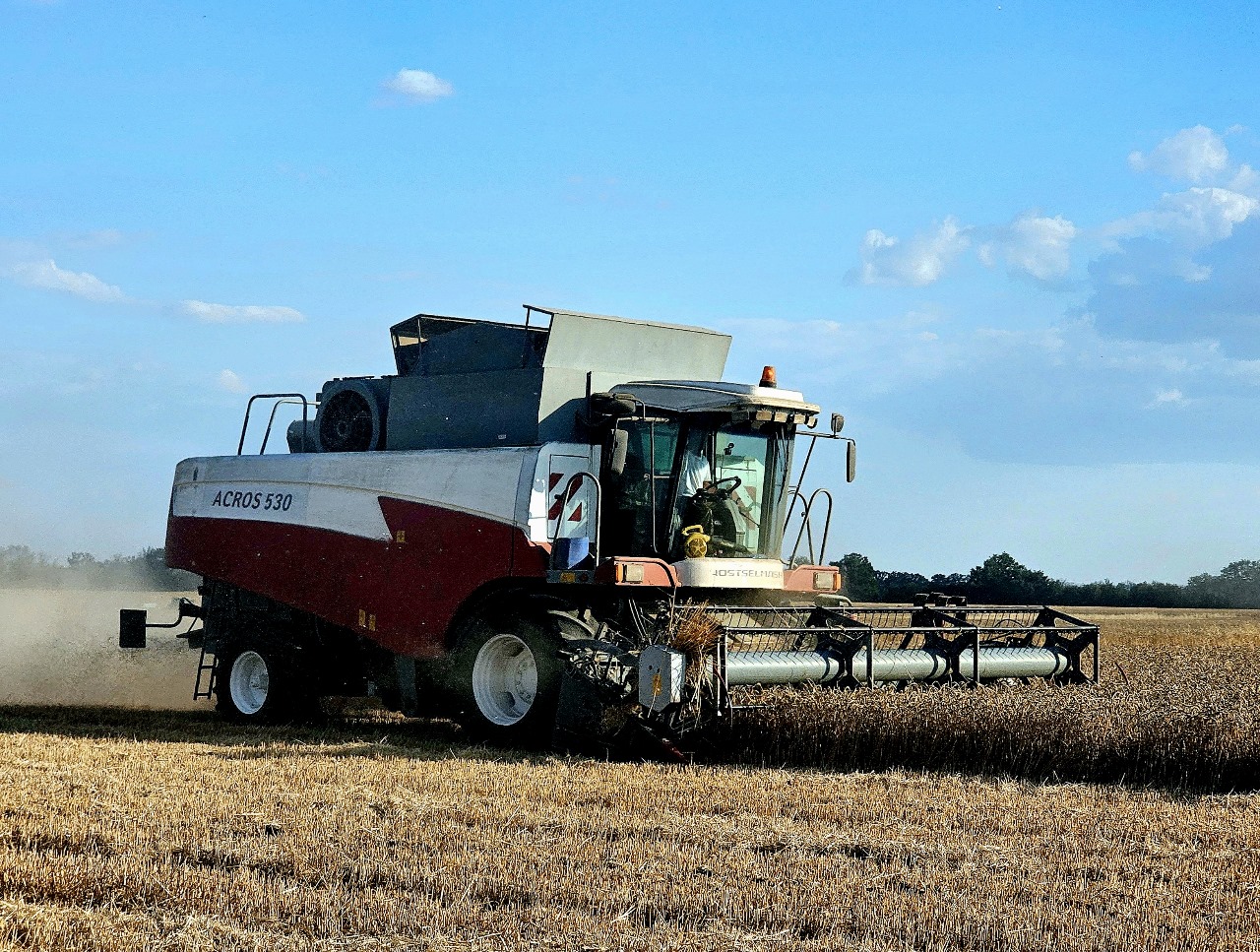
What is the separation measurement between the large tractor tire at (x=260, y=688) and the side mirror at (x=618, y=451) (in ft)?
11.7

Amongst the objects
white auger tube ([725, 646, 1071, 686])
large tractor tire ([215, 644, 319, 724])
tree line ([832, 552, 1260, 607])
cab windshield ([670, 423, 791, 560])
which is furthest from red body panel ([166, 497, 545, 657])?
tree line ([832, 552, 1260, 607])

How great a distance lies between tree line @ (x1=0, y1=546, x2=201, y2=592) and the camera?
21547 millimetres

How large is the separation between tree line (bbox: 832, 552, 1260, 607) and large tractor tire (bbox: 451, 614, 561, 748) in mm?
30208

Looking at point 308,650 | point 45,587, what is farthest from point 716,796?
point 45,587

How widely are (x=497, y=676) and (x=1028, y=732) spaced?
3.76 meters

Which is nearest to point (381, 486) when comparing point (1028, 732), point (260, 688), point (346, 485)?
point (346, 485)

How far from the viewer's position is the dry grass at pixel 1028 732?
8398 millimetres

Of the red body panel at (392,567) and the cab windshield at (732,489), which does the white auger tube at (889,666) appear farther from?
the red body panel at (392,567)

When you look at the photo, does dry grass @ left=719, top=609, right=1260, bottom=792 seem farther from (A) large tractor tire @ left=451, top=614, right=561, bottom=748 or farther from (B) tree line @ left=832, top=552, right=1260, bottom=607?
(B) tree line @ left=832, top=552, right=1260, bottom=607

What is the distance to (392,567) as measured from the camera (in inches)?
432

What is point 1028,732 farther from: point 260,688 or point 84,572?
point 84,572

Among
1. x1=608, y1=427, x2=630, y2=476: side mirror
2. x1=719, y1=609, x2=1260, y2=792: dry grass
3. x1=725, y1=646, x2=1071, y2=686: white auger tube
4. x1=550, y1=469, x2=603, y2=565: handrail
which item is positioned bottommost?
x1=719, y1=609, x2=1260, y2=792: dry grass

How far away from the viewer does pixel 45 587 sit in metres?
24.2

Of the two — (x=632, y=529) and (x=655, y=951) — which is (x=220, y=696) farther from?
(x=655, y=951)
